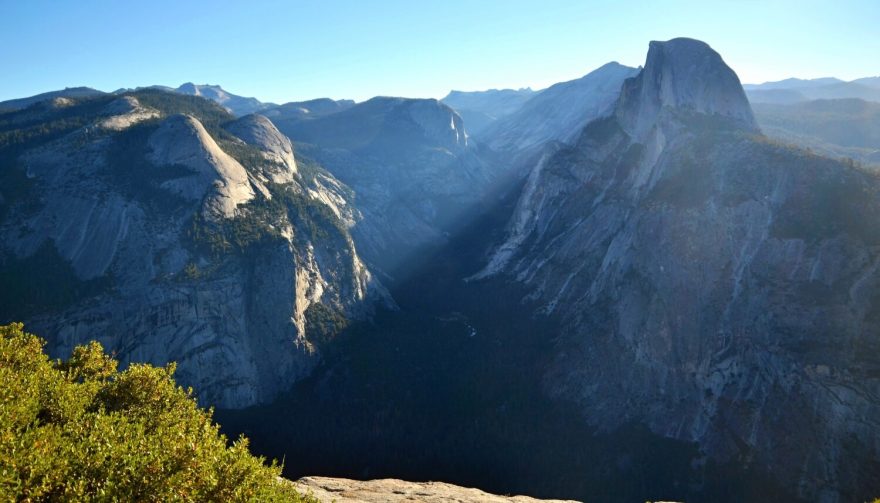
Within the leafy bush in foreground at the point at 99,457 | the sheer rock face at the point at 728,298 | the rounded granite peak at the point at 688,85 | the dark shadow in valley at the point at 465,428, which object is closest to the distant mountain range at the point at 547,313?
the sheer rock face at the point at 728,298

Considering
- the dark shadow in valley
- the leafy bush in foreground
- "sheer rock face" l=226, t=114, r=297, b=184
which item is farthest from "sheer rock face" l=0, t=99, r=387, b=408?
the leafy bush in foreground

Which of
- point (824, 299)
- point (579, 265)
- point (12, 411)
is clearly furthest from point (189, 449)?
point (579, 265)

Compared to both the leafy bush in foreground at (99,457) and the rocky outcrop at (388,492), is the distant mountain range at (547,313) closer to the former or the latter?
the rocky outcrop at (388,492)

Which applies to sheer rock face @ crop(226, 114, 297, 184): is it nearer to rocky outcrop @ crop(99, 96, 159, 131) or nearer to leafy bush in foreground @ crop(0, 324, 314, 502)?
rocky outcrop @ crop(99, 96, 159, 131)

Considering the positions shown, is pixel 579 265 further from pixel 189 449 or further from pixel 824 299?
pixel 189 449

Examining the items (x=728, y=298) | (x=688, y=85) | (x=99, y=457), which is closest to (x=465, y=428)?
(x=728, y=298)

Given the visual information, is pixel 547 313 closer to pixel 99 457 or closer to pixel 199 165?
pixel 199 165
